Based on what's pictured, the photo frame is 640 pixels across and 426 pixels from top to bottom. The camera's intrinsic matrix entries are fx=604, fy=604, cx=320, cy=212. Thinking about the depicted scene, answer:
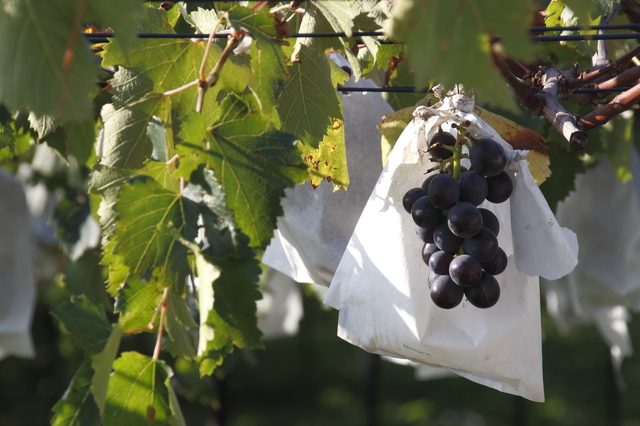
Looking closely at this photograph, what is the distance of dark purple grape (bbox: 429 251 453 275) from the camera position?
71cm

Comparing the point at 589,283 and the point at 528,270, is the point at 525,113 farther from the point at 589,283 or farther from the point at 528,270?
the point at 589,283

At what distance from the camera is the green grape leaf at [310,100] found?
90cm

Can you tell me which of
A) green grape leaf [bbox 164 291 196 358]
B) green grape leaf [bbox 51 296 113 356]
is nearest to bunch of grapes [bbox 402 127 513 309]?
green grape leaf [bbox 164 291 196 358]

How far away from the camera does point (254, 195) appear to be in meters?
0.75

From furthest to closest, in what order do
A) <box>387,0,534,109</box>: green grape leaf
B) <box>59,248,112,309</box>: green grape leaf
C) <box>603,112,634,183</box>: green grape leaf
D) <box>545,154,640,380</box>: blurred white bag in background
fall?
<box>545,154,640,380</box>: blurred white bag in background, <box>59,248,112,309</box>: green grape leaf, <box>603,112,634,183</box>: green grape leaf, <box>387,0,534,109</box>: green grape leaf

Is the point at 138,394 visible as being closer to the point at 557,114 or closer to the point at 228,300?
the point at 228,300

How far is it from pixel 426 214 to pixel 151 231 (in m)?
0.33

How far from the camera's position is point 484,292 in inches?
27.0

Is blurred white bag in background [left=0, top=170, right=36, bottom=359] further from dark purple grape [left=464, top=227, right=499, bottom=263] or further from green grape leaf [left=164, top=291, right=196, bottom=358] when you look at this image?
dark purple grape [left=464, top=227, right=499, bottom=263]

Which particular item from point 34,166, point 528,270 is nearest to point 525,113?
point 528,270

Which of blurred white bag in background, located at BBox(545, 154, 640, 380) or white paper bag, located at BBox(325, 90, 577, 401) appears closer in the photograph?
white paper bag, located at BBox(325, 90, 577, 401)

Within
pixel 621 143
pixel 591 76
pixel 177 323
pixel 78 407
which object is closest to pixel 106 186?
pixel 177 323

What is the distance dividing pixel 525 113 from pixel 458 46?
891mm

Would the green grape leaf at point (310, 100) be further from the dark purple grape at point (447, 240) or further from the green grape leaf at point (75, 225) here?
the green grape leaf at point (75, 225)
